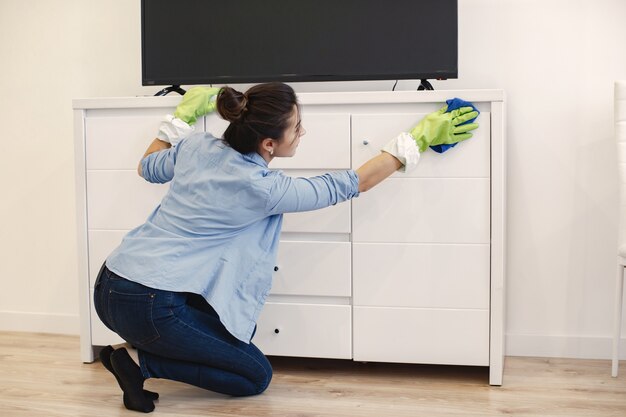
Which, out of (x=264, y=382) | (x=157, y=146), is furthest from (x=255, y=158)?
(x=264, y=382)

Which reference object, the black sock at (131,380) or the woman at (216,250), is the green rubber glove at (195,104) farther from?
the black sock at (131,380)

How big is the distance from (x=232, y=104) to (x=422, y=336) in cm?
96

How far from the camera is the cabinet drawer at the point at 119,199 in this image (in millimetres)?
2500

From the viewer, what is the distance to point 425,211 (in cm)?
231

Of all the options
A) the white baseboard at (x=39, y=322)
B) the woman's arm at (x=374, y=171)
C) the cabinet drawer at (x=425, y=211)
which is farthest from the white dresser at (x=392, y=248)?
the white baseboard at (x=39, y=322)

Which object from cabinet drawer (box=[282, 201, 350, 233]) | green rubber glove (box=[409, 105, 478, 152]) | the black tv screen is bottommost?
cabinet drawer (box=[282, 201, 350, 233])

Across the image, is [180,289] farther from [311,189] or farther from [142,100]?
[142,100]

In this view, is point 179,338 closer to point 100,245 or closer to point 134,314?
point 134,314

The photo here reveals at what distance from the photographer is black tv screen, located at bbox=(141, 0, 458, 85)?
96.2 inches

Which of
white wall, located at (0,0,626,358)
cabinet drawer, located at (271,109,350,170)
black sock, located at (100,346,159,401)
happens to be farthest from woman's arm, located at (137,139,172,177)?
white wall, located at (0,0,626,358)

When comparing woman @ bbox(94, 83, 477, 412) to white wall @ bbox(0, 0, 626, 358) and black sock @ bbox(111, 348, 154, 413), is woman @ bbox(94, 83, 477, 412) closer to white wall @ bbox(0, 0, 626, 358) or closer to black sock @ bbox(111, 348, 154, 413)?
black sock @ bbox(111, 348, 154, 413)

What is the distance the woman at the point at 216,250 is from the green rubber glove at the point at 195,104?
0.85ft

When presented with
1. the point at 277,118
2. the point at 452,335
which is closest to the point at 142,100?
the point at 277,118

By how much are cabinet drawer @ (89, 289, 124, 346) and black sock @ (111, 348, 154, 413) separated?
1.60ft
